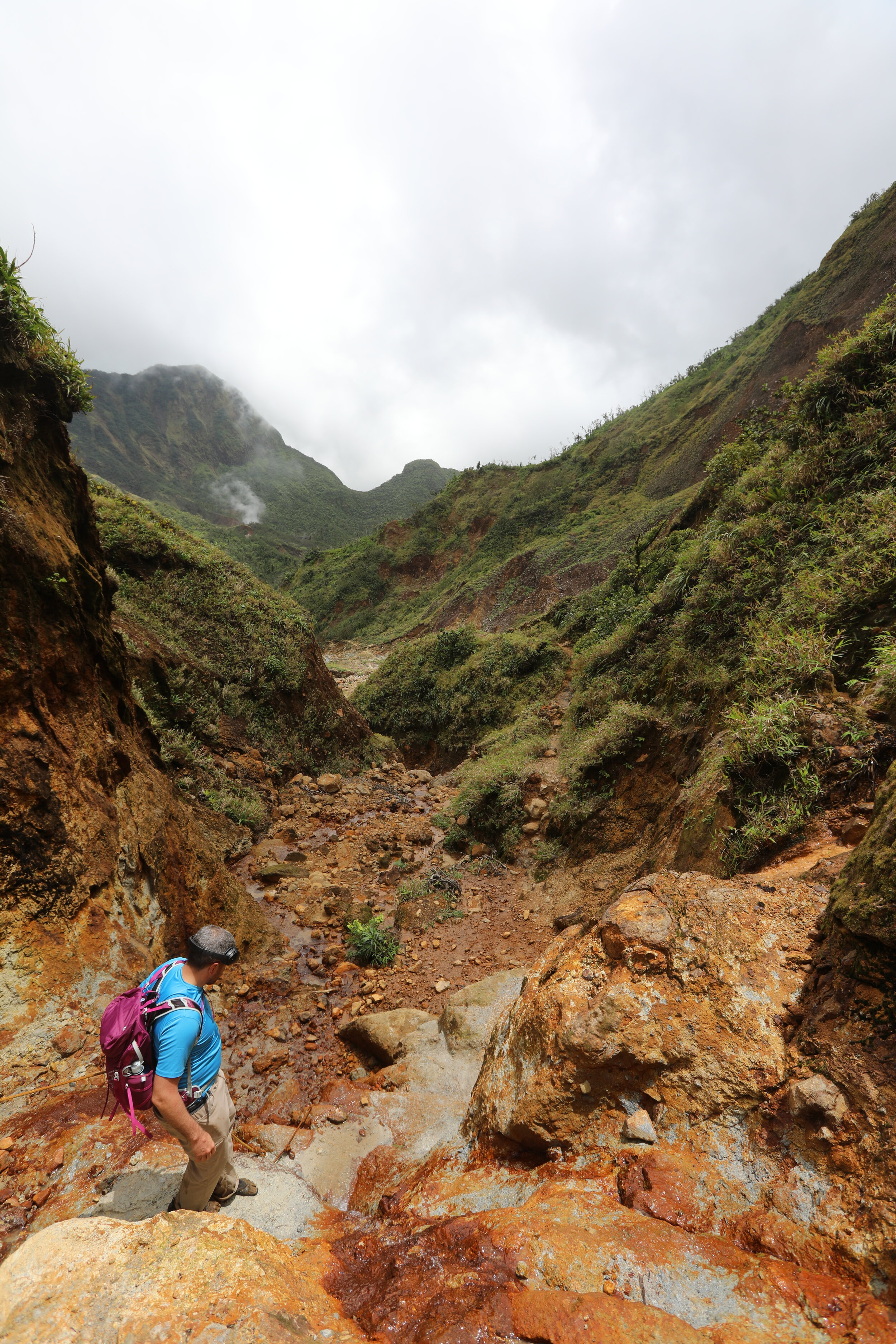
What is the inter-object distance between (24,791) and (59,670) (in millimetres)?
1106

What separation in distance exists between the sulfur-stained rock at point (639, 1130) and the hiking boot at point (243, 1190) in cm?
205

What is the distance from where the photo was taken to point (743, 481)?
8.14 m

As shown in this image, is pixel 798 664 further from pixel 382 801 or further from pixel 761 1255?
pixel 382 801

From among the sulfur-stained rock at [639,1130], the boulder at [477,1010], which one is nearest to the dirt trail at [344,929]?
the boulder at [477,1010]

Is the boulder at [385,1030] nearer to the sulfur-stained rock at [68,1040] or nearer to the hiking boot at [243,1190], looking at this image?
the hiking boot at [243,1190]

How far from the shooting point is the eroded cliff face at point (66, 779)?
Answer: 127 inches

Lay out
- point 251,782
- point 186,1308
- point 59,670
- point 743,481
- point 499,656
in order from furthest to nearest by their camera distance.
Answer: point 499,656
point 251,782
point 743,481
point 59,670
point 186,1308

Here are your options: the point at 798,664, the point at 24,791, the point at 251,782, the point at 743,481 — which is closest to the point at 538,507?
the point at 743,481

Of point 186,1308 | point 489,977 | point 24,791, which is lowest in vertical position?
point 489,977

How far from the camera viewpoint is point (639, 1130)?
2062mm

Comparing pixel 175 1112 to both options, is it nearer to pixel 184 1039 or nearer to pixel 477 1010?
pixel 184 1039

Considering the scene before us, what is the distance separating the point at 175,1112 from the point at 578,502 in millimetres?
30322

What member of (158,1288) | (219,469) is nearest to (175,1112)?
(158,1288)

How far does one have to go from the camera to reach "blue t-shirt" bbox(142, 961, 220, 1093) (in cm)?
221
